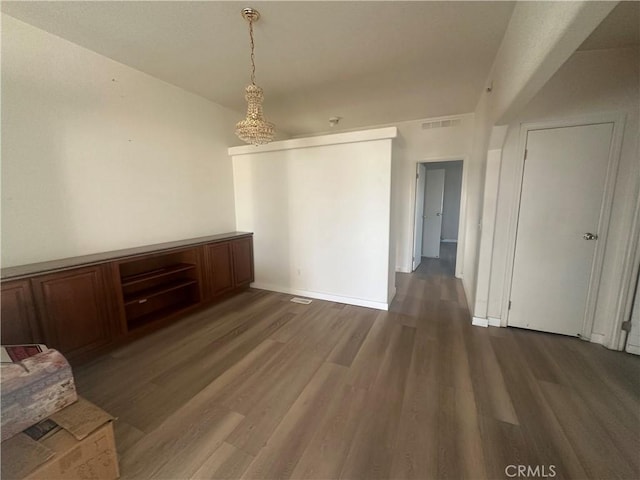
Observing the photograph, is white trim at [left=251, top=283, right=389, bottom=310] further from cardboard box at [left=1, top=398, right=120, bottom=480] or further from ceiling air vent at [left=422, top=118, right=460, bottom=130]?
ceiling air vent at [left=422, top=118, right=460, bottom=130]

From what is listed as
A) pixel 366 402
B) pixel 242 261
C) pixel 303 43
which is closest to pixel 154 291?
pixel 242 261

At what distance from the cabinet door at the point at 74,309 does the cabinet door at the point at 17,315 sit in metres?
0.05

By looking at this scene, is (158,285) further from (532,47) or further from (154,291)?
(532,47)

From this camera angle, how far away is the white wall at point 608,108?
2.26 metres

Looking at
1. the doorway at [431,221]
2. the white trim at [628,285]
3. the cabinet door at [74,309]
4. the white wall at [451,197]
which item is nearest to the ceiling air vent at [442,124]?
the doorway at [431,221]

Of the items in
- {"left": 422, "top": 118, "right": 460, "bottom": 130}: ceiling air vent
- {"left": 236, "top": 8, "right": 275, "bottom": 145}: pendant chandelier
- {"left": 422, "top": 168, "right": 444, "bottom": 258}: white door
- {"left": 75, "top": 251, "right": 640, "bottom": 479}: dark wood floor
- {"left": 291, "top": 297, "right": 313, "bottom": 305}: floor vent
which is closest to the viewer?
{"left": 75, "top": 251, "right": 640, "bottom": 479}: dark wood floor

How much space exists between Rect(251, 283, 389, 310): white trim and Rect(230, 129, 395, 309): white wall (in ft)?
0.05

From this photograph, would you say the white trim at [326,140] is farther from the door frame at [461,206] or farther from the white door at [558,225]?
the door frame at [461,206]

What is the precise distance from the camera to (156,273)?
289 cm

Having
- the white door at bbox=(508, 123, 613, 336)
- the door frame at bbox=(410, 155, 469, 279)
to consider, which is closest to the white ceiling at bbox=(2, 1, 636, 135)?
the white door at bbox=(508, 123, 613, 336)

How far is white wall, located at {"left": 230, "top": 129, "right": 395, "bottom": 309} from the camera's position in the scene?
3.28 metres

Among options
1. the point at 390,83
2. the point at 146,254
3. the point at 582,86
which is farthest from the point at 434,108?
the point at 146,254

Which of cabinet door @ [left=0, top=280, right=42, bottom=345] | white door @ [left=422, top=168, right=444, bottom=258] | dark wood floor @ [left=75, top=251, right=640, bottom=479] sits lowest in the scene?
dark wood floor @ [left=75, top=251, right=640, bottom=479]

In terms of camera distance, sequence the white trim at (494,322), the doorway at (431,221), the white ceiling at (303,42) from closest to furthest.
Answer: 1. the white ceiling at (303,42)
2. the white trim at (494,322)
3. the doorway at (431,221)
